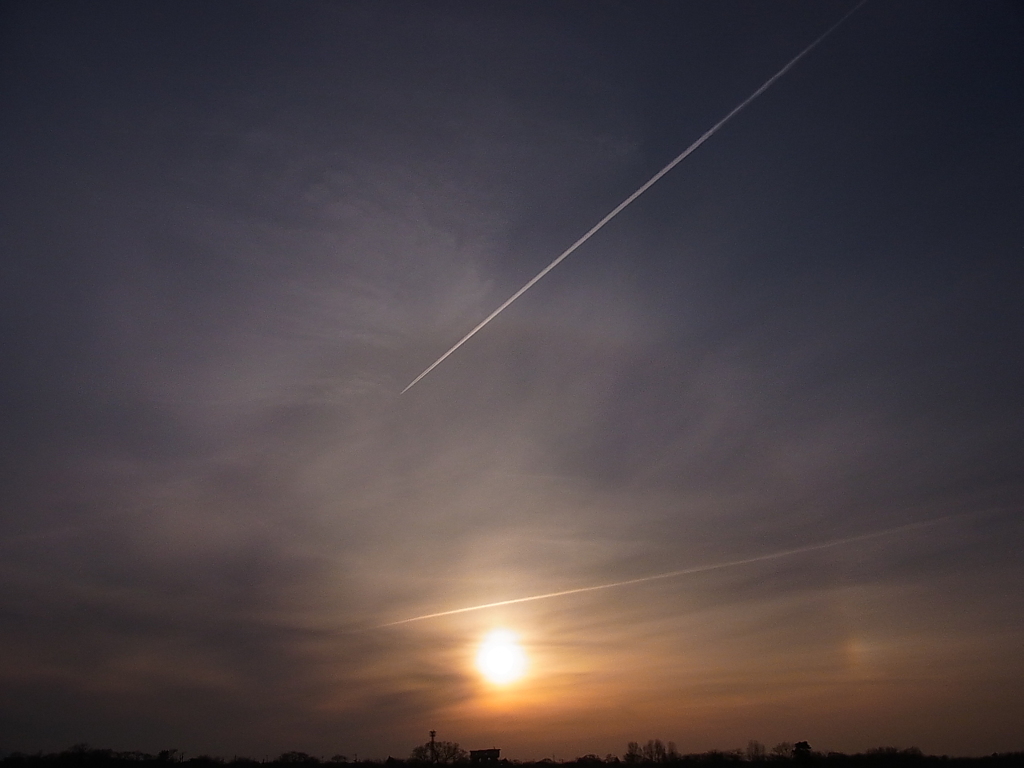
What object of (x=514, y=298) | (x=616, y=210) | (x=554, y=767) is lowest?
(x=554, y=767)

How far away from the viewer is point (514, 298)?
63.2 metres

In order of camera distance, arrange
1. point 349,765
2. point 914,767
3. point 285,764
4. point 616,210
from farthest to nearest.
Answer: point 349,765
point 285,764
point 914,767
point 616,210

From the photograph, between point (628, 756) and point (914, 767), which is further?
point (628, 756)

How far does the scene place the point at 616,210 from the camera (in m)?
60.1

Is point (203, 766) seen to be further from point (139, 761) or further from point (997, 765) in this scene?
point (997, 765)

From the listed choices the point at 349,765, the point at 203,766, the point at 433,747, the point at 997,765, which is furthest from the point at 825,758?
the point at 203,766

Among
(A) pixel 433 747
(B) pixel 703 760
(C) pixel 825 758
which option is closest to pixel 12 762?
(A) pixel 433 747

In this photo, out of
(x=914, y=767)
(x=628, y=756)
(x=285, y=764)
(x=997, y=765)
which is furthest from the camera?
(x=628, y=756)

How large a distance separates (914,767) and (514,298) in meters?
95.2

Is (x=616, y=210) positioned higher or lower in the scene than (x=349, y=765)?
higher

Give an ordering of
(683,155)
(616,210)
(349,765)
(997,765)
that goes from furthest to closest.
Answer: (349,765)
(997,765)
(616,210)
(683,155)

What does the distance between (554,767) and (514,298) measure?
9301cm

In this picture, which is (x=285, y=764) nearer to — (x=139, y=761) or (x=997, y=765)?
(x=139, y=761)

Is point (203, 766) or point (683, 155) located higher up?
point (683, 155)
